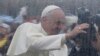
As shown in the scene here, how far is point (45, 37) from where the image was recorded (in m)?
2.14

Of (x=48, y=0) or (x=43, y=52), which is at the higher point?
(x=48, y=0)

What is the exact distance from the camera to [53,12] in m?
2.18

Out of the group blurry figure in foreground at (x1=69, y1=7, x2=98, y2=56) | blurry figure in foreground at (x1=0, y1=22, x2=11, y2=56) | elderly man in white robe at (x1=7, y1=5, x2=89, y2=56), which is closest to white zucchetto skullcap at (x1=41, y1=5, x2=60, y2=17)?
elderly man in white robe at (x1=7, y1=5, x2=89, y2=56)

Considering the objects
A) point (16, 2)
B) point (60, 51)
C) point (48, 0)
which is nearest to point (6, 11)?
point (16, 2)

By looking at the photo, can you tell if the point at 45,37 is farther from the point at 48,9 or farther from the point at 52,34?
the point at 48,9

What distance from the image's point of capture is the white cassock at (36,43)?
2113mm

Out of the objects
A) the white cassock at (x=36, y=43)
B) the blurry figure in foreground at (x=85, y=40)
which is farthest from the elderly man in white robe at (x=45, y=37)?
the blurry figure in foreground at (x=85, y=40)

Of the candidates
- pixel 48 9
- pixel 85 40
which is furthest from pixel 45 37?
pixel 85 40

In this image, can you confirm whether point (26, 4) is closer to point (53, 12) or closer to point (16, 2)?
point (16, 2)

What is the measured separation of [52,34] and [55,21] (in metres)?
0.07

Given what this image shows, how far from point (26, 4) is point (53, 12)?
28 cm

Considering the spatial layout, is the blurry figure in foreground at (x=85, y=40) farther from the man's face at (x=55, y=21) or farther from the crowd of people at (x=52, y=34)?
the man's face at (x=55, y=21)

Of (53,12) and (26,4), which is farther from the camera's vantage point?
(26,4)

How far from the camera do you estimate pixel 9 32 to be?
2.46 metres
